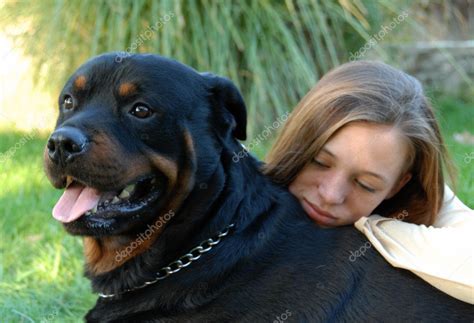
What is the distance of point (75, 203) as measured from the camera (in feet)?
8.79

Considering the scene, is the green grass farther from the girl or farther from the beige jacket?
the beige jacket

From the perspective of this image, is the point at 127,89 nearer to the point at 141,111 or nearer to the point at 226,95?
the point at 141,111

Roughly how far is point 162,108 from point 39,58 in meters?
5.05

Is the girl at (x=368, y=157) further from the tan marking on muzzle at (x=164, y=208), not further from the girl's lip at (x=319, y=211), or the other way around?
the tan marking on muzzle at (x=164, y=208)

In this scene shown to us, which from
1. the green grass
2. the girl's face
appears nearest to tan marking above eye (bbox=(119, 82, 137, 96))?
the girl's face

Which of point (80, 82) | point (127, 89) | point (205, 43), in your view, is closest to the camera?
point (127, 89)

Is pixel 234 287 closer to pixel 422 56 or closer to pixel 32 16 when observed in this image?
pixel 32 16

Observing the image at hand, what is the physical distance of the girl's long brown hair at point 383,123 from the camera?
319 cm

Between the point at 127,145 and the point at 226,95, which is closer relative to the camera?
the point at 127,145

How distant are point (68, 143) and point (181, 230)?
1.78 ft

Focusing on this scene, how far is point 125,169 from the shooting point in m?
2.55

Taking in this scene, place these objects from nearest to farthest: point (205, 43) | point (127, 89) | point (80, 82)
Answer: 1. point (127, 89)
2. point (80, 82)
3. point (205, 43)

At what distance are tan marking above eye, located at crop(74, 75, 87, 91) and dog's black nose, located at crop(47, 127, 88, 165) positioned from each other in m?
0.28

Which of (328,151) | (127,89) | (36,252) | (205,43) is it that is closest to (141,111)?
(127,89)
